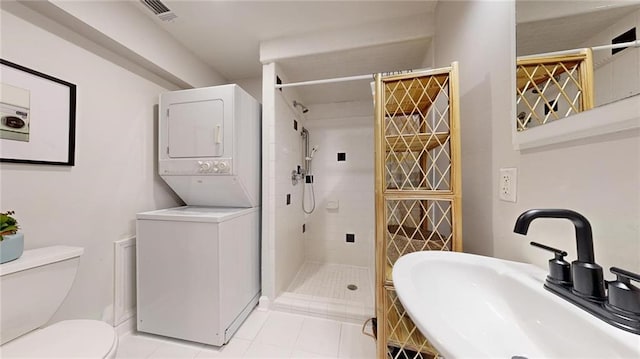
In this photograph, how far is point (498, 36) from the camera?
36.6 inches

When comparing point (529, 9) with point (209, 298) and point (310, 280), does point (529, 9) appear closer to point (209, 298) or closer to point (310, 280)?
point (209, 298)

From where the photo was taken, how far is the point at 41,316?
1.06 metres

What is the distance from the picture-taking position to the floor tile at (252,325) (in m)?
1.61

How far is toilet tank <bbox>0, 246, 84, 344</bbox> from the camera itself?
37.1 inches

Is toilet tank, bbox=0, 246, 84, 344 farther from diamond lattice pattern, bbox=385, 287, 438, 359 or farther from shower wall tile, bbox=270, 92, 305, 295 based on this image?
diamond lattice pattern, bbox=385, 287, 438, 359

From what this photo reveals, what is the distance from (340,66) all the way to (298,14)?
0.60 m

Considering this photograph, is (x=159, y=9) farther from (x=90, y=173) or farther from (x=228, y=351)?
(x=228, y=351)

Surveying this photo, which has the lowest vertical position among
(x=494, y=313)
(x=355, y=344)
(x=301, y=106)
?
(x=355, y=344)

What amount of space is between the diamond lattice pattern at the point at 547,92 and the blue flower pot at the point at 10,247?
7.30 ft

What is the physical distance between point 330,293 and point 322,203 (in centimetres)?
116

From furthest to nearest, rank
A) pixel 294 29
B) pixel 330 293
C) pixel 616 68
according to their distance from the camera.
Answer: pixel 330 293, pixel 294 29, pixel 616 68

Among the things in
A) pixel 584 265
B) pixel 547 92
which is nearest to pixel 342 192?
pixel 547 92

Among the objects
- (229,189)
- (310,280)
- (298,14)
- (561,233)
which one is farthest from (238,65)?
(561,233)

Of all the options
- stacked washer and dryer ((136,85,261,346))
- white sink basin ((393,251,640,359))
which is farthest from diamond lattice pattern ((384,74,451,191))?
stacked washer and dryer ((136,85,261,346))
